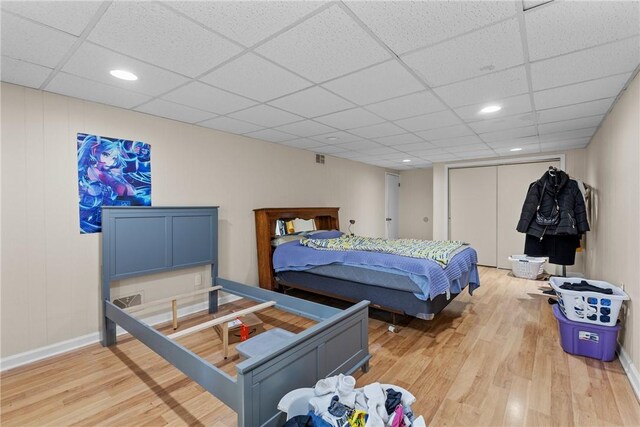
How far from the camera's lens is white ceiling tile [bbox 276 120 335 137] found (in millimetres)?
3516

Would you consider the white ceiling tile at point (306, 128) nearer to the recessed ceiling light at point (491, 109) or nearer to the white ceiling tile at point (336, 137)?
the white ceiling tile at point (336, 137)

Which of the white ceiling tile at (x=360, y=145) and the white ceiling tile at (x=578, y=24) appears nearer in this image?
the white ceiling tile at (x=578, y=24)

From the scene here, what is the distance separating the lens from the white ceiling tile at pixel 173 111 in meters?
2.85

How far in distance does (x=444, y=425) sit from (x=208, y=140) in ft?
11.8

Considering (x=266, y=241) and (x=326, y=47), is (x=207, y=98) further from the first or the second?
(x=266, y=241)

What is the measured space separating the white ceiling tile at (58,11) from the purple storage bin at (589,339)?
3966mm

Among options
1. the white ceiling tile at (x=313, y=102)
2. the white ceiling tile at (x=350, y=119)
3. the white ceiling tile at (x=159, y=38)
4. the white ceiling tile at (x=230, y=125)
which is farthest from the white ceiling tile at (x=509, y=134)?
the white ceiling tile at (x=159, y=38)

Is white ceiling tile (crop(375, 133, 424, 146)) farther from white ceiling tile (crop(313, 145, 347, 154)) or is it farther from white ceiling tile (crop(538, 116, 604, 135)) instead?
white ceiling tile (crop(538, 116, 604, 135))

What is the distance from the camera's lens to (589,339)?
2.50m

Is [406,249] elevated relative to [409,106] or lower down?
lower down

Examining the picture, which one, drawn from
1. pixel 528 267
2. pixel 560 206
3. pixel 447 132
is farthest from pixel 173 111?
pixel 528 267

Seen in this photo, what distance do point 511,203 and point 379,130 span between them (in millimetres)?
3613

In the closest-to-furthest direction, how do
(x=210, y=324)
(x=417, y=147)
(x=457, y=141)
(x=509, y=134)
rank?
(x=210, y=324) → (x=509, y=134) → (x=457, y=141) → (x=417, y=147)

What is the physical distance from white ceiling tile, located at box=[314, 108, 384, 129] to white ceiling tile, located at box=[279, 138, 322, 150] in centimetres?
Result: 86
